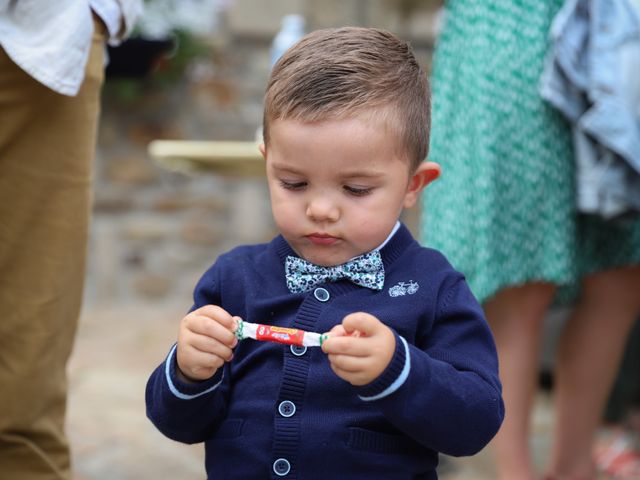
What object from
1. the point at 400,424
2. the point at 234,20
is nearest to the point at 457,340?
the point at 400,424

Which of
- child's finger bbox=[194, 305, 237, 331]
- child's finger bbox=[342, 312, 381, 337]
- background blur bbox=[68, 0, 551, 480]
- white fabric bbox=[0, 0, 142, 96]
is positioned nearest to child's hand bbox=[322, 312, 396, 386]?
child's finger bbox=[342, 312, 381, 337]

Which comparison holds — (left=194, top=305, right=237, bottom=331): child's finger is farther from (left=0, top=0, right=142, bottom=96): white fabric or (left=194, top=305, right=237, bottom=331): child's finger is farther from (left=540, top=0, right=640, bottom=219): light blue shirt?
(left=540, top=0, right=640, bottom=219): light blue shirt

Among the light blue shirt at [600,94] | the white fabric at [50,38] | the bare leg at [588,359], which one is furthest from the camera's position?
the bare leg at [588,359]

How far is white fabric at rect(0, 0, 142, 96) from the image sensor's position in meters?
1.70

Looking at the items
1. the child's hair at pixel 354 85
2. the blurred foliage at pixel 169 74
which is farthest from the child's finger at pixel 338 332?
the blurred foliage at pixel 169 74

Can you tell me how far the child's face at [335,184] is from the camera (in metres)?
1.31

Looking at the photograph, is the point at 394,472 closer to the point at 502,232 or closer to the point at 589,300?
the point at 502,232

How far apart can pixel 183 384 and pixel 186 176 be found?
14.1 ft

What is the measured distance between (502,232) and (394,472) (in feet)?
3.57

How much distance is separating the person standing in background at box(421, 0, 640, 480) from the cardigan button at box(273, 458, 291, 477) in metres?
1.04

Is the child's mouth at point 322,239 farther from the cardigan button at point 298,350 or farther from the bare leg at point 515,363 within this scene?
the bare leg at point 515,363

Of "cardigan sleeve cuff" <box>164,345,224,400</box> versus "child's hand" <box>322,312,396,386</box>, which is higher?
"child's hand" <box>322,312,396,386</box>

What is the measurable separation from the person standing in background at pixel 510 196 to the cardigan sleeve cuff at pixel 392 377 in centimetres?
107

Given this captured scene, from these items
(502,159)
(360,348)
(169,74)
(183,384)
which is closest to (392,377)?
(360,348)
